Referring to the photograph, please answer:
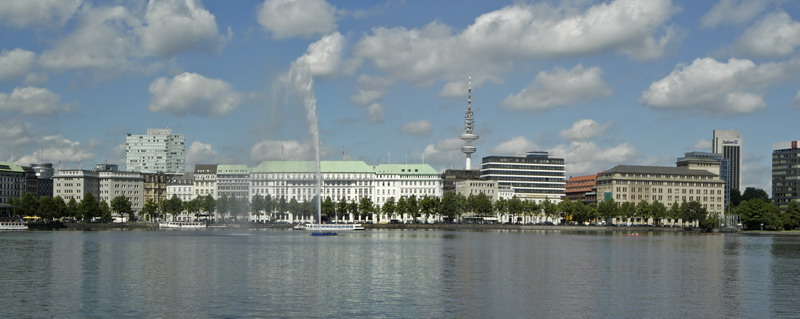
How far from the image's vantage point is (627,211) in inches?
7510

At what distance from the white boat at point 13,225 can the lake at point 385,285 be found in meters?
82.7

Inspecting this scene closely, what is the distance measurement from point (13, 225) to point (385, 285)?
12288cm

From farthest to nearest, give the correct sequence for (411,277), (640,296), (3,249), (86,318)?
1. (3,249)
2. (411,277)
3. (640,296)
4. (86,318)

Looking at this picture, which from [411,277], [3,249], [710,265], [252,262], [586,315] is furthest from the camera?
[3,249]

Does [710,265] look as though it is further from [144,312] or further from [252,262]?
[144,312]

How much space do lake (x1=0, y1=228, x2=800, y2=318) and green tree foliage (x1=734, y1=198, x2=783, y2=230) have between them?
370 ft

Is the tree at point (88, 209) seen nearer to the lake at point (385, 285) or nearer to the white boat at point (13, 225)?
the white boat at point (13, 225)

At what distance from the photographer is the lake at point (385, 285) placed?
38.3 metres

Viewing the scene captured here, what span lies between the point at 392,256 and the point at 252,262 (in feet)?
43.0

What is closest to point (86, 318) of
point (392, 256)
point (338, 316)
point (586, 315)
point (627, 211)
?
point (338, 316)

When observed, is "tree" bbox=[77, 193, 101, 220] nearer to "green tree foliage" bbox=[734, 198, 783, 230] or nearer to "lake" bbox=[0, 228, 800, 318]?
"lake" bbox=[0, 228, 800, 318]

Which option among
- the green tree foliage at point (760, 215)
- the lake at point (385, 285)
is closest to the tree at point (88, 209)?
the lake at point (385, 285)

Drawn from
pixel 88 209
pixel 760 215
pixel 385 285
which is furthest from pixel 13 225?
pixel 760 215

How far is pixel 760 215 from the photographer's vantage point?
17988 cm
